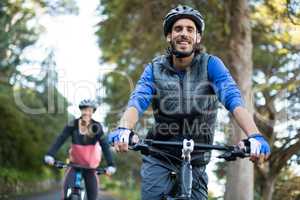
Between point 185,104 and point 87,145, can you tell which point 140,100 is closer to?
point 185,104

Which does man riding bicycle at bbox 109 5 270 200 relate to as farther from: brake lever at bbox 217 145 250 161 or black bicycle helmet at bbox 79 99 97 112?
black bicycle helmet at bbox 79 99 97 112

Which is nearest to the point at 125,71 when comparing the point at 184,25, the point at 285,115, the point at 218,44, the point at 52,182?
the point at 218,44

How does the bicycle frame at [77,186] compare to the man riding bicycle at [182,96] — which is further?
the bicycle frame at [77,186]

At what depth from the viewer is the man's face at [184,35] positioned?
4.17m

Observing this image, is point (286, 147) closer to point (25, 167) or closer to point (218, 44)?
point (218, 44)

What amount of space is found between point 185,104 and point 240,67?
334 inches

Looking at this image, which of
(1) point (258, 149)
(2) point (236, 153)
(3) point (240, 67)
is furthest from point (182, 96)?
(3) point (240, 67)

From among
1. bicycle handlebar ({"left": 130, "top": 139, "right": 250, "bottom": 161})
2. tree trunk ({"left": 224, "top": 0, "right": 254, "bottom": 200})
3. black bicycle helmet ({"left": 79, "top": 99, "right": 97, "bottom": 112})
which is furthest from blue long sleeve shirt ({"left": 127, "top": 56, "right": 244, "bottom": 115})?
tree trunk ({"left": 224, "top": 0, "right": 254, "bottom": 200})

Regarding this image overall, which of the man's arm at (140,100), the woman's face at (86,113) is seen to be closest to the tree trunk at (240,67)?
the woman's face at (86,113)

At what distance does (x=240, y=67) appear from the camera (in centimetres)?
1231

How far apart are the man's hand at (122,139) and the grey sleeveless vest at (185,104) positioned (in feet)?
1.81

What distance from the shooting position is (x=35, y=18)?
18.6 metres

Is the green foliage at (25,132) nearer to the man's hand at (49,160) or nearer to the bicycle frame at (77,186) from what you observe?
the man's hand at (49,160)

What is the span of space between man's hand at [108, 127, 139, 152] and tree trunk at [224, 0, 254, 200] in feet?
28.6
